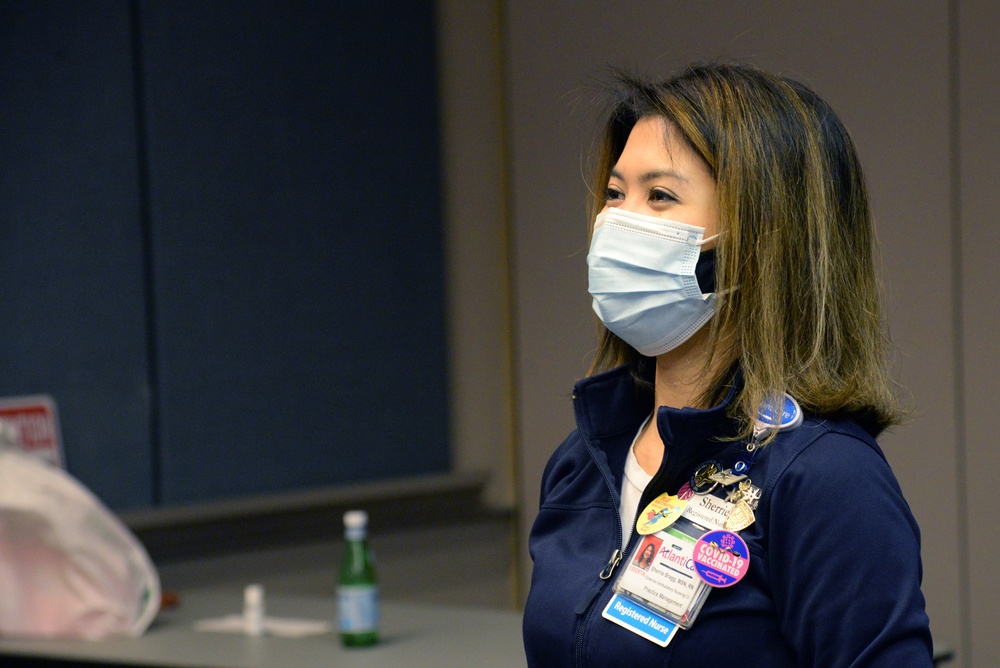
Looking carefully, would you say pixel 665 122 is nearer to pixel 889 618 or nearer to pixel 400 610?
pixel 889 618

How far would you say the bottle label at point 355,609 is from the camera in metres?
2.25

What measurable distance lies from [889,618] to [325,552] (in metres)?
2.92

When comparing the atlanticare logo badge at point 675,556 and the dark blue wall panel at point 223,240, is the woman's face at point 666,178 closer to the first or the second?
the atlanticare logo badge at point 675,556

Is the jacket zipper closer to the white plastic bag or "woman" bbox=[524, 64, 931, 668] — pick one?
"woman" bbox=[524, 64, 931, 668]

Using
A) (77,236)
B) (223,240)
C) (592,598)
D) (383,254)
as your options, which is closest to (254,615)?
(77,236)

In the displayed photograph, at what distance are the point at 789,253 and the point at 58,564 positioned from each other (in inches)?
73.5

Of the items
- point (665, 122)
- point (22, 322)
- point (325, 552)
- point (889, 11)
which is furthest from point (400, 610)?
point (889, 11)

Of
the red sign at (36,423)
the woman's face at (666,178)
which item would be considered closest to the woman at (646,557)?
the woman's face at (666,178)

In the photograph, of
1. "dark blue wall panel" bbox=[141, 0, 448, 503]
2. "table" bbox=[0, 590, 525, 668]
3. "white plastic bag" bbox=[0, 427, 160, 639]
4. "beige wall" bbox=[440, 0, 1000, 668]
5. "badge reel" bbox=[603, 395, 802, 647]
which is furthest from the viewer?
"dark blue wall panel" bbox=[141, 0, 448, 503]

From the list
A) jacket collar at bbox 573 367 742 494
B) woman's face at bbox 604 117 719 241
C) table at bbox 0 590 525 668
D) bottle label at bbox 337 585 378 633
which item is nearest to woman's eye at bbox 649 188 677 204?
woman's face at bbox 604 117 719 241

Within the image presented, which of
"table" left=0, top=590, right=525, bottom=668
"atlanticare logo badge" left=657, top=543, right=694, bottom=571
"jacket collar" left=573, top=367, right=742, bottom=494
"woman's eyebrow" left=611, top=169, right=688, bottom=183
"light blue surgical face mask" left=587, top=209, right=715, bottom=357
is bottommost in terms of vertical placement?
"table" left=0, top=590, right=525, bottom=668

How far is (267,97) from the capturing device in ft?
11.8

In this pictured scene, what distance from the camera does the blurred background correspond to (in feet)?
9.73

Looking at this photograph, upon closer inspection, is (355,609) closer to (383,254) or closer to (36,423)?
(36,423)
